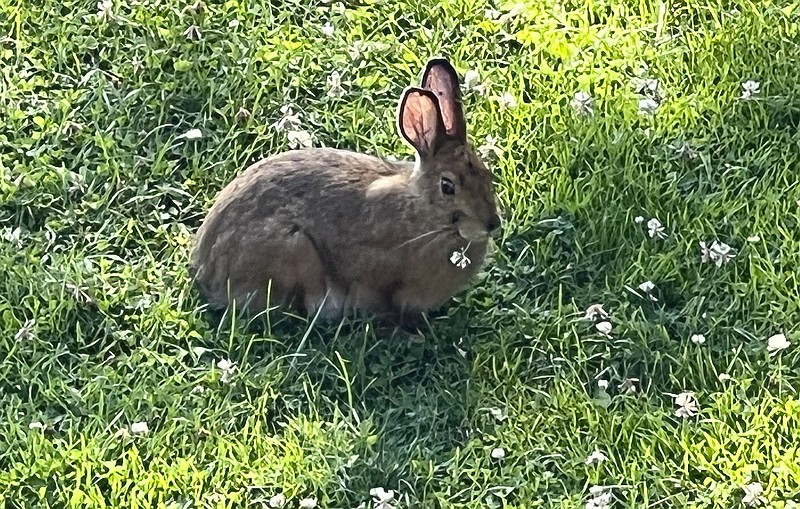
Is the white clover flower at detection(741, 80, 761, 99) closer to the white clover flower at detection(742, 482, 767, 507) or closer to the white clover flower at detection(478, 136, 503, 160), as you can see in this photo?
the white clover flower at detection(478, 136, 503, 160)

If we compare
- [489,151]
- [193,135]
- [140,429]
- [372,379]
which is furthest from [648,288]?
[193,135]

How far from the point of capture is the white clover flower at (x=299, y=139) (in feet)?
17.2

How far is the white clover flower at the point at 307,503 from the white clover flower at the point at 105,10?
2709 mm

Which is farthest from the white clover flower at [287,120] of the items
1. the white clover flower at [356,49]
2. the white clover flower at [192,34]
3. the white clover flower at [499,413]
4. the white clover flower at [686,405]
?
the white clover flower at [686,405]

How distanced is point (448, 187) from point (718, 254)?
3.32ft

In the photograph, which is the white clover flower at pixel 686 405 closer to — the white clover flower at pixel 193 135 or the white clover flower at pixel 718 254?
the white clover flower at pixel 718 254

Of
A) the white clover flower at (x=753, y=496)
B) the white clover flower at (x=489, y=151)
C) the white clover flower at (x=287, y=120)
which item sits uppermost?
the white clover flower at (x=287, y=120)

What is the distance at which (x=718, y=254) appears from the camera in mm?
4684

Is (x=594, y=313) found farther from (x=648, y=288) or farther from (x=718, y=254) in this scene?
(x=718, y=254)

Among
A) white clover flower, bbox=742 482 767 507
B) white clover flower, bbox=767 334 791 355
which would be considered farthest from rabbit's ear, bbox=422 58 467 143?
white clover flower, bbox=742 482 767 507

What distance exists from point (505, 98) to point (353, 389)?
1665mm

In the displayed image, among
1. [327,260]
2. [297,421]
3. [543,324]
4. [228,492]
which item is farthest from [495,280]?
[228,492]

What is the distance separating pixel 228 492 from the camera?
156 inches

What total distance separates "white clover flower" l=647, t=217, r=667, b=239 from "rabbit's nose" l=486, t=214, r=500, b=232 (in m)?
0.69
